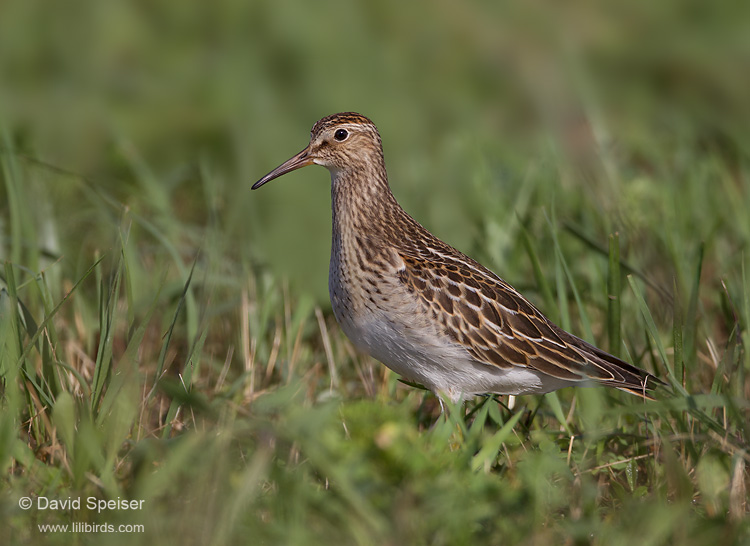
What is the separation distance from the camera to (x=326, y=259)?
6660 millimetres

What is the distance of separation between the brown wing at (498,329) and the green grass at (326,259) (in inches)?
9.6

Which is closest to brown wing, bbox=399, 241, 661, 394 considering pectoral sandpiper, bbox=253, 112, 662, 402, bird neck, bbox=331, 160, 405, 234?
pectoral sandpiper, bbox=253, 112, 662, 402

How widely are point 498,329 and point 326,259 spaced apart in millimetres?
1903

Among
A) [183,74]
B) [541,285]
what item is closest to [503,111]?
[183,74]

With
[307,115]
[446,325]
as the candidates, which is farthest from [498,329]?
[307,115]

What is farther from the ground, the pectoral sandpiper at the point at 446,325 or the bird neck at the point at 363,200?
the bird neck at the point at 363,200

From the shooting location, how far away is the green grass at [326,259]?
343cm

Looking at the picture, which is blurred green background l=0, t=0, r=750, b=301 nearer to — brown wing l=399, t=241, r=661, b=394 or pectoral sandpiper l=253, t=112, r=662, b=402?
pectoral sandpiper l=253, t=112, r=662, b=402

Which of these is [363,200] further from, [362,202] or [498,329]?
[498,329]

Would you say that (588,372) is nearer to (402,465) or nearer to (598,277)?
(598,277)

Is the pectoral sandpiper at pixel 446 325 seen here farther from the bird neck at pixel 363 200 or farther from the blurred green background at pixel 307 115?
the blurred green background at pixel 307 115

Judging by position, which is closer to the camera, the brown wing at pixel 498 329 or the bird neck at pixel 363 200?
the brown wing at pixel 498 329

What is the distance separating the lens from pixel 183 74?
8125mm

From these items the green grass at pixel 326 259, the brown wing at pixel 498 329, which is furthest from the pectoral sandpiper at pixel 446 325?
the green grass at pixel 326 259
